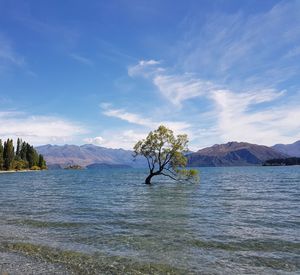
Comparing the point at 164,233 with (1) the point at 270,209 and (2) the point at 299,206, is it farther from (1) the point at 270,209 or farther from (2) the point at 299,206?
(2) the point at 299,206

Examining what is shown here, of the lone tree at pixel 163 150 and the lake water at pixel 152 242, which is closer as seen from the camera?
the lake water at pixel 152 242

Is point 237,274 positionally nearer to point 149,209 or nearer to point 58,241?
point 58,241

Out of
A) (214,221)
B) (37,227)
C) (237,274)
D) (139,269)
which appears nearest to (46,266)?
(139,269)

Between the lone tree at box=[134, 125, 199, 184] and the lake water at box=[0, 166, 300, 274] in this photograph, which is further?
the lone tree at box=[134, 125, 199, 184]

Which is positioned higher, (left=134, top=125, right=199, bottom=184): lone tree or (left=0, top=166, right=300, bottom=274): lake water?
(left=134, top=125, right=199, bottom=184): lone tree

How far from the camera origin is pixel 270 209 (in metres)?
34.9

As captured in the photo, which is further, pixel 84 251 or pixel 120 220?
pixel 120 220

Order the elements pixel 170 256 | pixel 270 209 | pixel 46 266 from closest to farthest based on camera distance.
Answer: pixel 46 266 → pixel 170 256 → pixel 270 209

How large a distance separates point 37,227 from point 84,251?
925cm

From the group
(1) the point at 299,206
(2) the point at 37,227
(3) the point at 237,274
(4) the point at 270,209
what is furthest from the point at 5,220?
(1) the point at 299,206

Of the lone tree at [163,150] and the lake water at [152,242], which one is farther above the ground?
the lone tree at [163,150]

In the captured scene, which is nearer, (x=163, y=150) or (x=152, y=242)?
(x=152, y=242)

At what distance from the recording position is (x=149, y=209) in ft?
116

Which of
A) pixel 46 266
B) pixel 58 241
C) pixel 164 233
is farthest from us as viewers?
pixel 164 233
